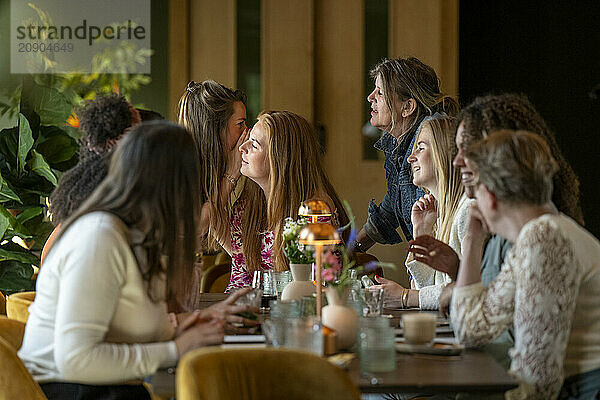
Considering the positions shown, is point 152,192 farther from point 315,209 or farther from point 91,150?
point 91,150

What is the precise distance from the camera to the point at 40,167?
5.01 meters

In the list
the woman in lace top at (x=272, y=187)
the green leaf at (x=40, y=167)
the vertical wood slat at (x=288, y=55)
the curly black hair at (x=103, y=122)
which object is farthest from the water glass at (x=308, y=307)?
the vertical wood slat at (x=288, y=55)

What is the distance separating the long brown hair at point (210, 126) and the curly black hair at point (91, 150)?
1.02 metres

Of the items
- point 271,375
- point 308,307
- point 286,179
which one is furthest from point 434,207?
point 271,375

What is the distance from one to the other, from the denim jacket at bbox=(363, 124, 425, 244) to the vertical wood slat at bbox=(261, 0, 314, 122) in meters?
1.26

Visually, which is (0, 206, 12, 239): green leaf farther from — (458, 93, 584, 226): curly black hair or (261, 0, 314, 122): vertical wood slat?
(458, 93, 584, 226): curly black hair

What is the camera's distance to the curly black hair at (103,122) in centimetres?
333

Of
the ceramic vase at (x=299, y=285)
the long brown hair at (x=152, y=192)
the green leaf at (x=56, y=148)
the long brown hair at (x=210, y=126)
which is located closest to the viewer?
the long brown hair at (x=152, y=192)

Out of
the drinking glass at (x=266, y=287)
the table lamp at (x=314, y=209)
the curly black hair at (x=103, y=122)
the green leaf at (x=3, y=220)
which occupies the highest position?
the curly black hair at (x=103, y=122)

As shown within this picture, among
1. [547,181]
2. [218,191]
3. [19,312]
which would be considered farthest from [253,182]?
[547,181]

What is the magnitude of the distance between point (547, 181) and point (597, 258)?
0.25 m

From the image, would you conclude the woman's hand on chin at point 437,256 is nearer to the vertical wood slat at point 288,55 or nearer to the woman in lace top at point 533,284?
the woman in lace top at point 533,284

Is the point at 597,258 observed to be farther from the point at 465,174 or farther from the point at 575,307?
the point at 465,174

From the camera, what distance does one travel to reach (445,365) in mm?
2250
